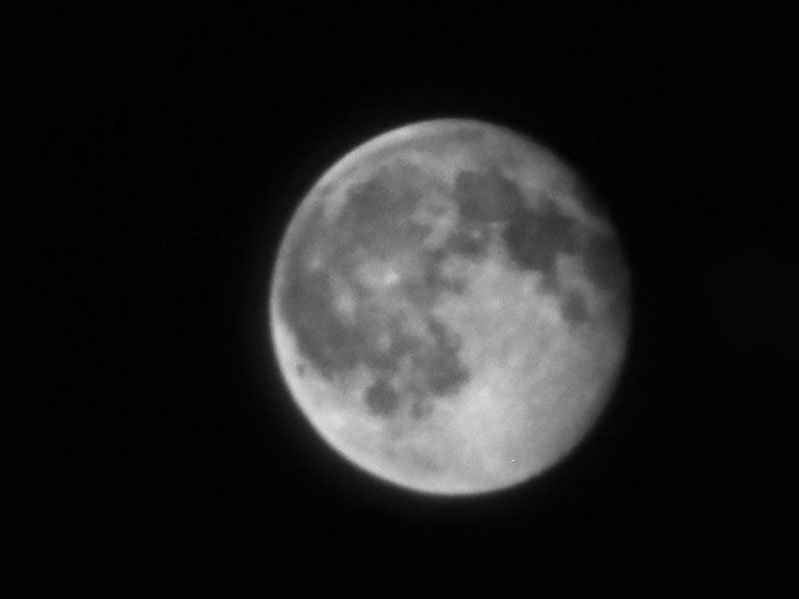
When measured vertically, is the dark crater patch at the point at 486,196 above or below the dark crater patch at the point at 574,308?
above

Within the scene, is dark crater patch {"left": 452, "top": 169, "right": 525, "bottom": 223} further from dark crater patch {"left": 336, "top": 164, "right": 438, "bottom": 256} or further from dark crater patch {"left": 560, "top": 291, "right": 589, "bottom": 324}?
dark crater patch {"left": 560, "top": 291, "right": 589, "bottom": 324}

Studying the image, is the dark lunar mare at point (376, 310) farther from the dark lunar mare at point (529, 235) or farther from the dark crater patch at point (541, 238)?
the dark crater patch at point (541, 238)

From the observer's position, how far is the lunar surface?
4949mm

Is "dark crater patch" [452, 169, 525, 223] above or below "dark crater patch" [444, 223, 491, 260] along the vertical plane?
above

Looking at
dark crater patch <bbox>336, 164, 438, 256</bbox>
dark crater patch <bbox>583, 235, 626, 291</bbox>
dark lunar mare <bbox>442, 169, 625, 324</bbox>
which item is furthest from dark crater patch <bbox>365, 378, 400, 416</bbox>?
dark crater patch <bbox>583, 235, 626, 291</bbox>

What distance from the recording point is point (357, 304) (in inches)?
197

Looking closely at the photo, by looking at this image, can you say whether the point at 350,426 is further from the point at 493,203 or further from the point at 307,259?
the point at 493,203

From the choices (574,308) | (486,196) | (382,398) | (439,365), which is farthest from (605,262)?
(382,398)

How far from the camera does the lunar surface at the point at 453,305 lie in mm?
4949

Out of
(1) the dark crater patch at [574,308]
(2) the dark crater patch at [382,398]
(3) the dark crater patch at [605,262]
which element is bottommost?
(2) the dark crater patch at [382,398]

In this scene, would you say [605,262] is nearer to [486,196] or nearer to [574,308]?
[574,308]

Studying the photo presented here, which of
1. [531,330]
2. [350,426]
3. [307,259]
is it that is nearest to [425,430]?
[350,426]

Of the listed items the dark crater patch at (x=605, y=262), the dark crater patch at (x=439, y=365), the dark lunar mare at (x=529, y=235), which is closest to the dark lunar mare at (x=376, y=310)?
the dark crater patch at (x=439, y=365)

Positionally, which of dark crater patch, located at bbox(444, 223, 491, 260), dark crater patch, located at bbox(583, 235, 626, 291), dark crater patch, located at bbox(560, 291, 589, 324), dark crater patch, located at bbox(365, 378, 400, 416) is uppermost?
dark crater patch, located at bbox(583, 235, 626, 291)
